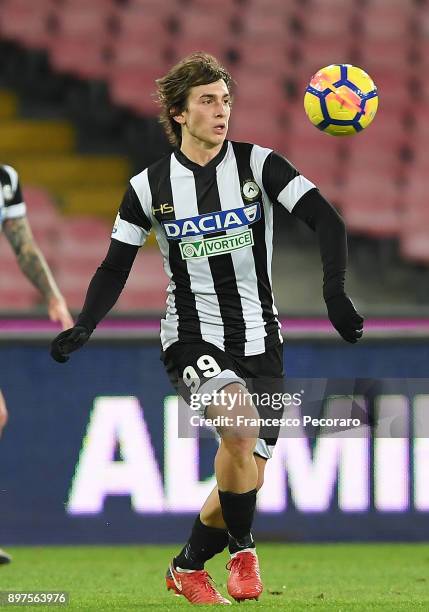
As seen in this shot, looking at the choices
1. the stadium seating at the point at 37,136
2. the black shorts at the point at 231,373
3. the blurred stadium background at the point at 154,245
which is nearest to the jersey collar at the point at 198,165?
the black shorts at the point at 231,373


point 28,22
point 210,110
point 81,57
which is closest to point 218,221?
point 210,110

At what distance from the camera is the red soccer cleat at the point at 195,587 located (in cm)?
439

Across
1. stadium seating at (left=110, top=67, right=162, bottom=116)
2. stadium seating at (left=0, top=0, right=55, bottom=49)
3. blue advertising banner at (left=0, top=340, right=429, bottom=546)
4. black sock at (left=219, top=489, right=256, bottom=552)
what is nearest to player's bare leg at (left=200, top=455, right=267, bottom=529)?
black sock at (left=219, top=489, right=256, bottom=552)

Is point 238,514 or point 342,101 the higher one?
point 342,101

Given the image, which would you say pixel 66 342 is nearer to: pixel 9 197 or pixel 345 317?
pixel 345 317

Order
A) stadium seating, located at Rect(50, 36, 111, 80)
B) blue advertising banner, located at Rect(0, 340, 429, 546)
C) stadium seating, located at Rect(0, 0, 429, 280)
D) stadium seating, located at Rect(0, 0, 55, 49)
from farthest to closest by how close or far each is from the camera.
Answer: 1. stadium seating, located at Rect(0, 0, 55, 49)
2. stadium seating, located at Rect(50, 36, 111, 80)
3. stadium seating, located at Rect(0, 0, 429, 280)
4. blue advertising banner, located at Rect(0, 340, 429, 546)

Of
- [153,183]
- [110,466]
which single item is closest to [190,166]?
[153,183]

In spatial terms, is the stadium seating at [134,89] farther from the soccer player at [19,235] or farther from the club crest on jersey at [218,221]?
the club crest on jersey at [218,221]

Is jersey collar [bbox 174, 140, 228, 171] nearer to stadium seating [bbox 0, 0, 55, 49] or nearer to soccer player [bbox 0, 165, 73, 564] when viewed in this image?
soccer player [bbox 0, 165, 73, 564]

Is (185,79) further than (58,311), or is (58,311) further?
(58,311)

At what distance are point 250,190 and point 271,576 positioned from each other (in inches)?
77.9

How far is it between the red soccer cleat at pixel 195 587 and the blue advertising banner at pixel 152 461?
2068 millimetres

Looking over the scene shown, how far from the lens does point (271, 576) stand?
565 centimetres

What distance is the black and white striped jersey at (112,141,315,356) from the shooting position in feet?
14.6
